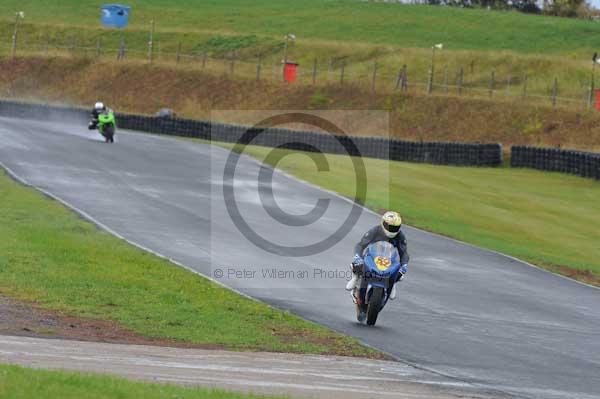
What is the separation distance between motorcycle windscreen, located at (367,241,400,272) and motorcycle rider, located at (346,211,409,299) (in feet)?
0.34

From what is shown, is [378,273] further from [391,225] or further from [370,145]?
[370,145]

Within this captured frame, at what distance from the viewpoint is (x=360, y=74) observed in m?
70.8

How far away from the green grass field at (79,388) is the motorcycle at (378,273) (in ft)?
18.4

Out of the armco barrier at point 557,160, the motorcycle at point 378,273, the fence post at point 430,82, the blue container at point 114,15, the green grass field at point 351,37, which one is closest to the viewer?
the motorcycle at point 378,273

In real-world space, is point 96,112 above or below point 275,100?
below

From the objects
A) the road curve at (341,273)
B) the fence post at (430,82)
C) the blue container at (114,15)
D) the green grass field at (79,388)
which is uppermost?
the blue container at (114,15)

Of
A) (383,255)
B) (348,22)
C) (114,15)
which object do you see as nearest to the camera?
(383,255)

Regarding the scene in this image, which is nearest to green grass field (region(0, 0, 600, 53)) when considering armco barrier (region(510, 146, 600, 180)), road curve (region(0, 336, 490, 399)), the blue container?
the blue container

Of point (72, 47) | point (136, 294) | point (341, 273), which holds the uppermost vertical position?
point (72, 47)

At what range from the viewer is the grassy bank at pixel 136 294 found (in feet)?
44.8

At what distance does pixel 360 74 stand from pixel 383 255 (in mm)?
56390

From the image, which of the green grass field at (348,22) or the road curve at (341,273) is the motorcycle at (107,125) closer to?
the road curve at (341,273)

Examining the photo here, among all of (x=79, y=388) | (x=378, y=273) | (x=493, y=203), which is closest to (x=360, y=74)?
(x=493, y=203)

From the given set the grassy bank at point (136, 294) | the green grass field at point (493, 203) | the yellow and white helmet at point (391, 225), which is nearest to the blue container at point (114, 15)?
the green grass field at point (493, 203)
